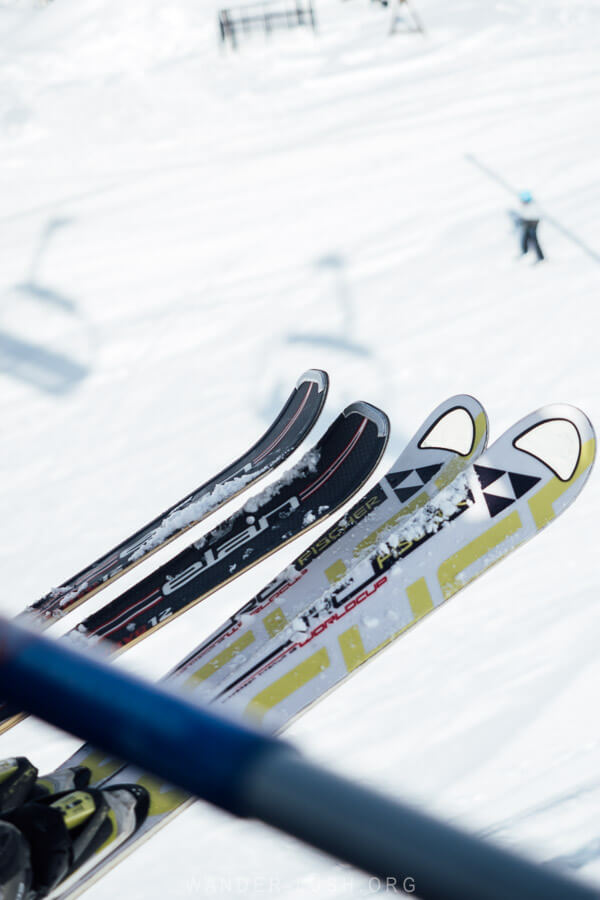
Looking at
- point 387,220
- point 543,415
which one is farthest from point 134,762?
point 387,220

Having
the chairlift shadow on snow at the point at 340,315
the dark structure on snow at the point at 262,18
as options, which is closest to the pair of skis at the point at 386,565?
the chairlift shadow on snow at the point at 340,315

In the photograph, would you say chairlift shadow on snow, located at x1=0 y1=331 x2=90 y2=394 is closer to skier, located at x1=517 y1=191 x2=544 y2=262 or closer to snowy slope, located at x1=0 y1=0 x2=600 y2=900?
snowy slope, located at x1=0 y1=0 x2=600 y2=900

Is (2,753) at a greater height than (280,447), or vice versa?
(280,447)

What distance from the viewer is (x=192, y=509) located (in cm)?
275

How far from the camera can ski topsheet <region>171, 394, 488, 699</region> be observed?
2.44 m

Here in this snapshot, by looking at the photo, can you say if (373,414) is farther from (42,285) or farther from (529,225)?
(42,285)

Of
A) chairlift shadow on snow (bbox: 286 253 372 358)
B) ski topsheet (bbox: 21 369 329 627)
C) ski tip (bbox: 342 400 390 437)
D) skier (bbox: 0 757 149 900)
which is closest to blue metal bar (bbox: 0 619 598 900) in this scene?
skier (bbox: 0 757 149 900)

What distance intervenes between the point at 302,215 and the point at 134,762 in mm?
4406

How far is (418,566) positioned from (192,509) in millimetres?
952

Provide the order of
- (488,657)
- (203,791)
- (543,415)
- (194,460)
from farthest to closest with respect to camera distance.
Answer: (194,460), (543,415), (488,657), (203,791)

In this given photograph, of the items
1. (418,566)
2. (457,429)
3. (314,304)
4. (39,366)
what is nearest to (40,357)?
(39,366)

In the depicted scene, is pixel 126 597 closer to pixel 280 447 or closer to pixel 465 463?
pixel 280 447

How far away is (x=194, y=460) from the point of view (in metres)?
3.43

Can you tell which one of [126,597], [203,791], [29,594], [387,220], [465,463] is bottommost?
[29,594]
